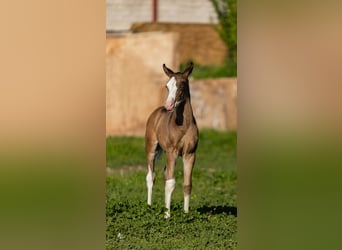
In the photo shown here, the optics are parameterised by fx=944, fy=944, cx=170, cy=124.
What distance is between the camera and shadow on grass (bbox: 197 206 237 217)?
295 inches

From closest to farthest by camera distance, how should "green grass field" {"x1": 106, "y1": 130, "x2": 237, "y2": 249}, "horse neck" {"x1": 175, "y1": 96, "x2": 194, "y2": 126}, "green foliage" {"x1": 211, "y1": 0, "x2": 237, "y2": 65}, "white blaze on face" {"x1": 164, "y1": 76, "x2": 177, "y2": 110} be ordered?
"green grass field" {"x1": 106, "y1": 130, "x2": 237, "y2": 249}, "white blaze on face" {"x1": 164, "y1": 76, "x2": 177, "y2": 110}, "horse neck" {"x1": 175, "y1": 96, "x2": 194, "y2": 126}, "green foliage" {"x1": 211, "y1": 0, "x2": 237, "y2": 65}

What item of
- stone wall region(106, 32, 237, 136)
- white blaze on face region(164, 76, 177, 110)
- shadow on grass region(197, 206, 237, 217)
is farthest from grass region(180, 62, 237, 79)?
white blaze on face region(164, 76, 177, 110)

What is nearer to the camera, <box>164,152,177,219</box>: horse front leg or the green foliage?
<box>164,152,177,219</box>: horse front leg

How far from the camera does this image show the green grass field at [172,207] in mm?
6105

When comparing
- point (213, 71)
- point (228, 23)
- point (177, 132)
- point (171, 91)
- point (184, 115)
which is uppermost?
point (228, 23)

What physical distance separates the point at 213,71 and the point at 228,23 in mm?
1374

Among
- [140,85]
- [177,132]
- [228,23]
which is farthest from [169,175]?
[228,23]

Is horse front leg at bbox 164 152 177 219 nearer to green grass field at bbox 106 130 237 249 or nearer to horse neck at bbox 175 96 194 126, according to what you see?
green grass field at bbox 106 130 237 249

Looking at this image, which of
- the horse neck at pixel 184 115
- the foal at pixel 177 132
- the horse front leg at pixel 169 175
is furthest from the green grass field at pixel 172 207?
the horse neck at pixel 184 115

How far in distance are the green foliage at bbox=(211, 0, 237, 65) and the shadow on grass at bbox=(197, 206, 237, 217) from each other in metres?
11.1

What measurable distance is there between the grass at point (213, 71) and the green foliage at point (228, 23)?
0.35m

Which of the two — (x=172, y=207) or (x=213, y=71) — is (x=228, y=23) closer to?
(x=213, y=71)

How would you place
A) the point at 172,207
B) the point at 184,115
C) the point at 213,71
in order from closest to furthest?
1. the point at 184,115
2. the point at 172,207
3. the point at 213,71

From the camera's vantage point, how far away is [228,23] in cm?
1928
